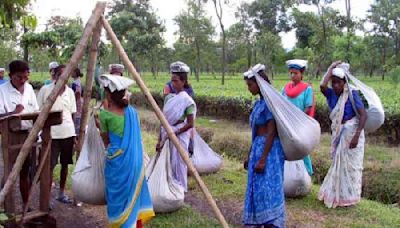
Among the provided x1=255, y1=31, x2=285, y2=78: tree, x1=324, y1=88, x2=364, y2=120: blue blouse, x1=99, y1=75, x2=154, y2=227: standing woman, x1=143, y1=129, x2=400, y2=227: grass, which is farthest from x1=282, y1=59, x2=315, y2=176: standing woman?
x1=255, y1=31, x2=285, y2=78: tree

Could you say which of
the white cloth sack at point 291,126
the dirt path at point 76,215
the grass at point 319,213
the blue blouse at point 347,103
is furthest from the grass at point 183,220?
the blue blouse at point 347,103

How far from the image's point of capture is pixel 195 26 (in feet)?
107

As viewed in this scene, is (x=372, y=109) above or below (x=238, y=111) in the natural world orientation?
above

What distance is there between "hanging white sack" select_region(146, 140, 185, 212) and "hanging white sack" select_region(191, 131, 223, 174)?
1506 mm

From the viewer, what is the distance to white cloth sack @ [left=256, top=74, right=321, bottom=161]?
371 cm

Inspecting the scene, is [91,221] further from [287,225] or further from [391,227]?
[391,227]

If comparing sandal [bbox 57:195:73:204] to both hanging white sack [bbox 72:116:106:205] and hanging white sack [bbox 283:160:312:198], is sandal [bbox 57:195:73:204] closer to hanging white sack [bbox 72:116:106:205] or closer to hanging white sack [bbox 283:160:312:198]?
hanging white sack [bbox 72:116:106:205]

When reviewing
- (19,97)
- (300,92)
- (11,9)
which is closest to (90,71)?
(11,9)

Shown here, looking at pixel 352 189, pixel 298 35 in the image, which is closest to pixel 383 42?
pixel 298 35

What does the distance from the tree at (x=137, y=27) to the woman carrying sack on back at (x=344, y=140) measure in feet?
90.7

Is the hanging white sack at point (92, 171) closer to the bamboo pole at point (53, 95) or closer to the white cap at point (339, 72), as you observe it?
the bamboo pole at point (53, 95)

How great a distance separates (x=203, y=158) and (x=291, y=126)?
309 cm

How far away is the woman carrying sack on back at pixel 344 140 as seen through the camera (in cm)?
509

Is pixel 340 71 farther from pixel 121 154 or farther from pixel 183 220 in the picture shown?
pixel 121 154
